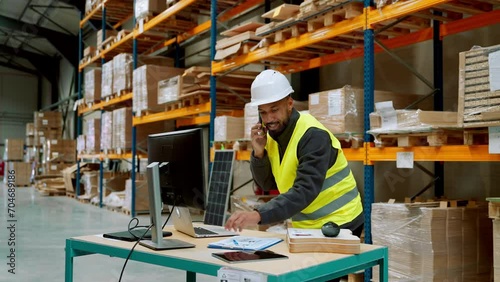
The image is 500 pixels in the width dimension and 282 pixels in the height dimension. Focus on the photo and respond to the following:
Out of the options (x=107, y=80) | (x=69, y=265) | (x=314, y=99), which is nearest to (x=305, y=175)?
(x=69, y=265)

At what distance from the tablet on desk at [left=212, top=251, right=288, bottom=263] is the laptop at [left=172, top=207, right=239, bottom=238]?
616 mm

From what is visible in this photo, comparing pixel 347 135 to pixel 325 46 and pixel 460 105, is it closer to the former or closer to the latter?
pixel 460 105

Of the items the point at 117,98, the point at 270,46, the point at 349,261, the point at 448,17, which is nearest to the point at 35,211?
the point at 117,98

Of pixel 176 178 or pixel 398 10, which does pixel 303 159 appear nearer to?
pixel 176 178

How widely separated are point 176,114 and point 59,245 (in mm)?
2895

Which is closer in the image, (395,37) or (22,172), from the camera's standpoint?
(395,37)

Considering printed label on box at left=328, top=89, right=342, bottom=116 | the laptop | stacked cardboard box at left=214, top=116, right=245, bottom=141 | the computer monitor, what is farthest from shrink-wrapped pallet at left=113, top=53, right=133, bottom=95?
the computer monitor

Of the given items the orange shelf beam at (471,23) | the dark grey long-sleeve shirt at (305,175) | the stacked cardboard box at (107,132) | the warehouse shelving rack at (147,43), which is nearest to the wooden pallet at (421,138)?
the orange shelf beam at (471,23)

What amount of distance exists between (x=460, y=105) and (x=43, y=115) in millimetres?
21596

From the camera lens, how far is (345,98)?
17.0ft

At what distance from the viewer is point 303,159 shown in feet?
9.64

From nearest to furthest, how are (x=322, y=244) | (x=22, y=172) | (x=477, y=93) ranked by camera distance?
(x=322, y=244) → (x=477, y=93) → (x=22, y=172)

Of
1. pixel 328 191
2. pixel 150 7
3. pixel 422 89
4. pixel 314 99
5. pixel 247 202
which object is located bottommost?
pixel 247 202

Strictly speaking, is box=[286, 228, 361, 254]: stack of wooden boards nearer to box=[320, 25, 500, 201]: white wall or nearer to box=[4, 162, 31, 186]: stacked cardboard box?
box=[320, 25, 500, 201]: white wall
